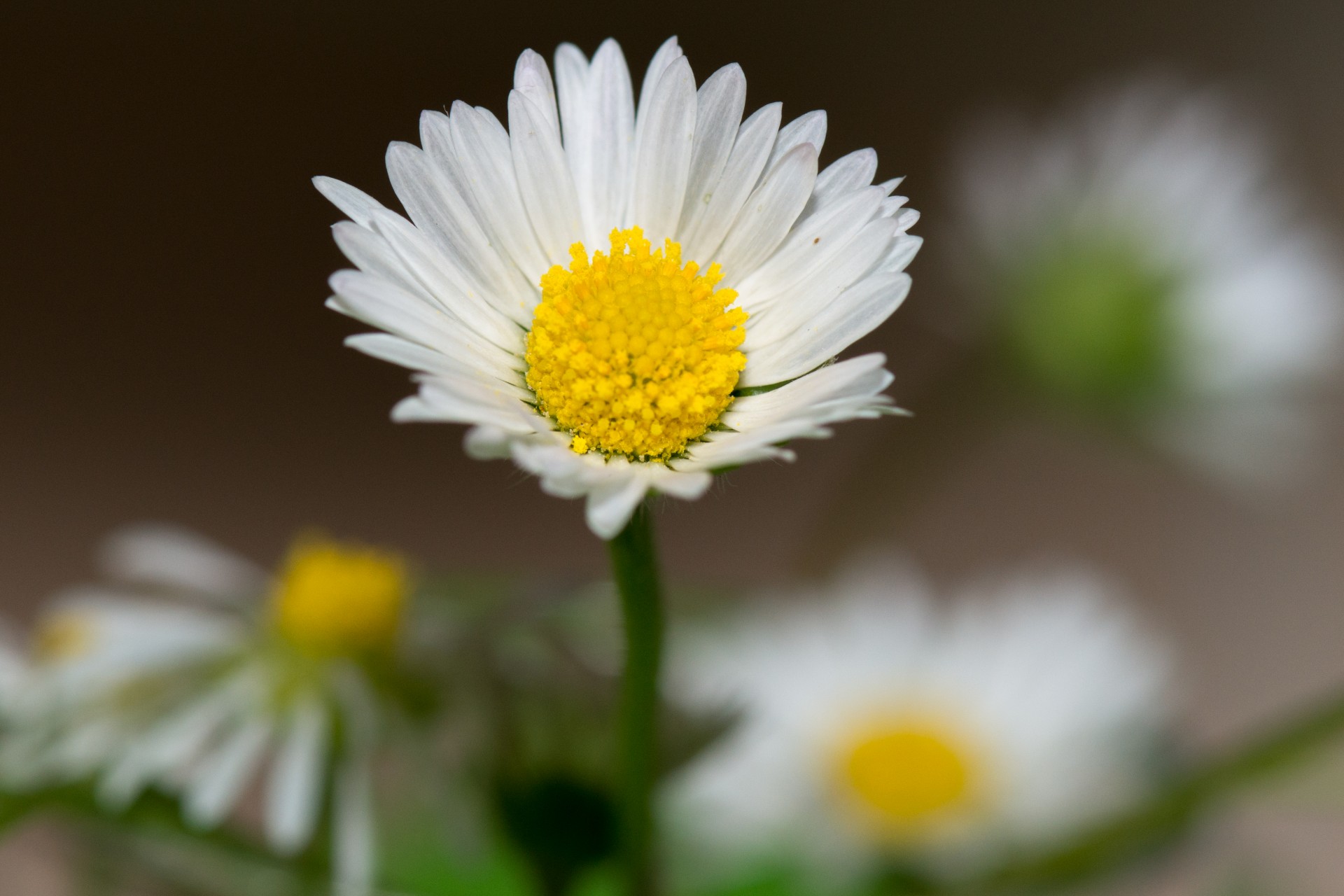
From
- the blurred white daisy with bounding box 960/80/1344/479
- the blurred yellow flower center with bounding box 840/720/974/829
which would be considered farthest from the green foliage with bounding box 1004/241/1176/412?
the blurred yellow flower center with bounding box 840/720/974/829

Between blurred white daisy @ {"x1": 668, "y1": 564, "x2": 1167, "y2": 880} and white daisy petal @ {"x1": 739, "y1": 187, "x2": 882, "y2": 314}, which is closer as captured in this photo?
white daisy petal @ {"x1": 739, "y1": 187, "x2": 882, "y2": 314}

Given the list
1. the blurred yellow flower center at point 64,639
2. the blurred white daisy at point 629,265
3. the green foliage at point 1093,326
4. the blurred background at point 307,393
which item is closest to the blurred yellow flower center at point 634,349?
the blurred white daisy at point 629,265

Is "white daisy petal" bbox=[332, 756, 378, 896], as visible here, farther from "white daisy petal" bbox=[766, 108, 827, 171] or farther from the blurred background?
the blurred background

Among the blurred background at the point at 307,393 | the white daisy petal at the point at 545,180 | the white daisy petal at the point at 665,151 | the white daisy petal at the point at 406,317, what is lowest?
the white daisy petal at the point at 406,317

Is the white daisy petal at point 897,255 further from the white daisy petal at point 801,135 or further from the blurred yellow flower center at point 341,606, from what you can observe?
the blurred yellow flower center at point 341,606

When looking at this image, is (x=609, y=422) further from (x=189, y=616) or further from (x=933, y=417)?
(x=933, y=417)

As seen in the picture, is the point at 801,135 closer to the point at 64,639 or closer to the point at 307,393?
the point at 64,639
